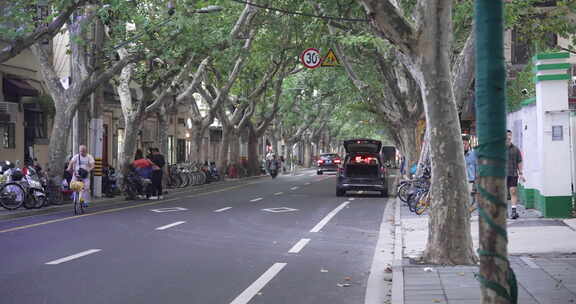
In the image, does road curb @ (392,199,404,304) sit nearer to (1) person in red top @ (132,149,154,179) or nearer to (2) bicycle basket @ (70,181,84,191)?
(2) bicycle basket @ (70,181,84,191)

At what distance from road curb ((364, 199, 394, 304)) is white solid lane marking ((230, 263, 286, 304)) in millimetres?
1219

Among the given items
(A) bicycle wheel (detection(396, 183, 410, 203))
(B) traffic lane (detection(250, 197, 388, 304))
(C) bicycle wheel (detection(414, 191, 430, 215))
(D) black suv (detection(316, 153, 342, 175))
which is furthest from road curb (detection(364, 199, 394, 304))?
(D) black suv (detection(316, 153, 342, 175))

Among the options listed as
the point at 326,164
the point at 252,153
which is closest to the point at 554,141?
the point at 252,153

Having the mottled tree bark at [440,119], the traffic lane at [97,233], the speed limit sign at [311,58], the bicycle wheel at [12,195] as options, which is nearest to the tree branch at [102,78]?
the bicycle wheel at [12,195]

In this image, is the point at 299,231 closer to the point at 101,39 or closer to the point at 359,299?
the point at 359,299

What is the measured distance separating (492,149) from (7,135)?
2452 cm

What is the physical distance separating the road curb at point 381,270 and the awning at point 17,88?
16174 millimetres

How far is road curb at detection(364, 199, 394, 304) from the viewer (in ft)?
25.6

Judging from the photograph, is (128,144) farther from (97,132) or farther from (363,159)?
(363,159)

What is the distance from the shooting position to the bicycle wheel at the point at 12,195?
18.0 meters

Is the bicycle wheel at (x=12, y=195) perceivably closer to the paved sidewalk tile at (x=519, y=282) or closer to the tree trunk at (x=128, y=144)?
the tree trunk at (x=128, y=144)

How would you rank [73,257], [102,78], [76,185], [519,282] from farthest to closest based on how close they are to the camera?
[102,78] → [76,185] → [73,257] → [519,282]

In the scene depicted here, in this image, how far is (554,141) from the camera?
14797 mm

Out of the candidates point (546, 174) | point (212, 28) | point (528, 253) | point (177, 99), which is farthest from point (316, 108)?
point (528, 253)
